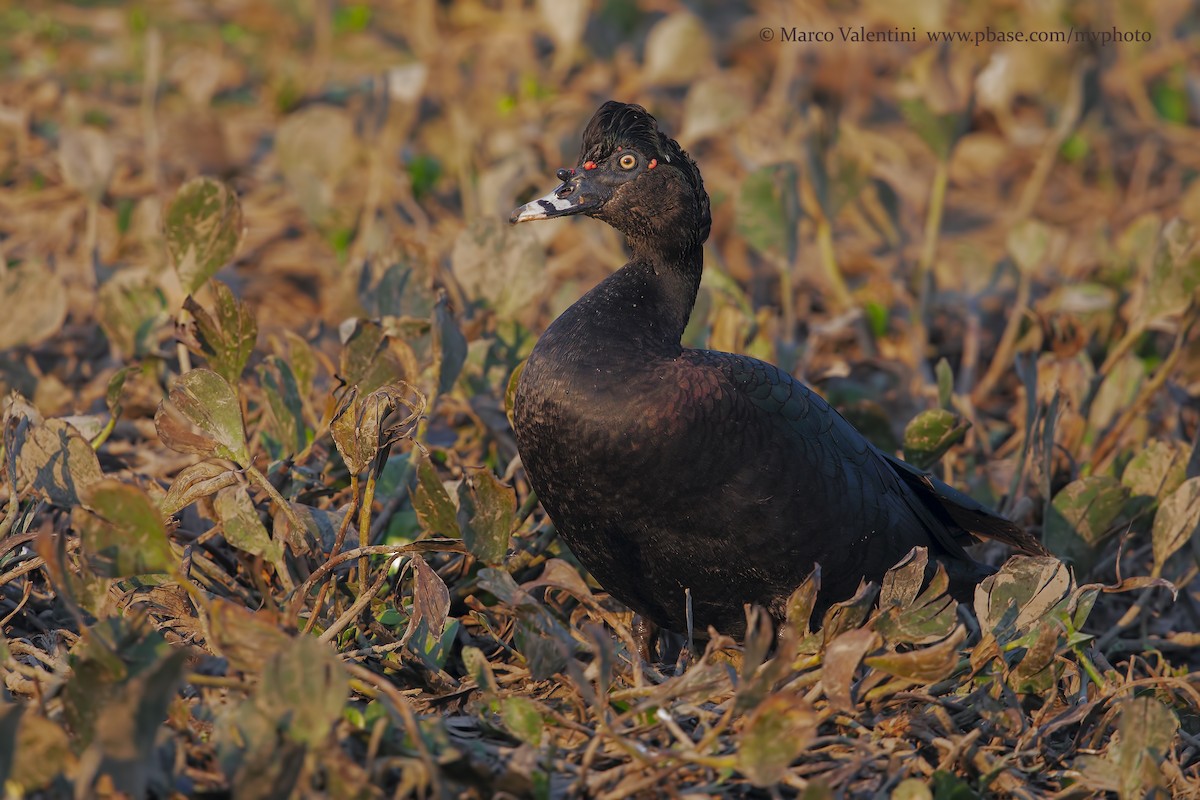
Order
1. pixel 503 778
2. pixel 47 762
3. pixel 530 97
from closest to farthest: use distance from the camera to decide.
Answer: pixel 47 762, pixel 503 778, pixel 530 97

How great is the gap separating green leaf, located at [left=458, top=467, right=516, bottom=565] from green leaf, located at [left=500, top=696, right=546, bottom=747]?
24.7 inches

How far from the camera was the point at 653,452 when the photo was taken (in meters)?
3.26

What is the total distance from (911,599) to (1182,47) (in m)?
5.63

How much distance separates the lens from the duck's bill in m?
3.56

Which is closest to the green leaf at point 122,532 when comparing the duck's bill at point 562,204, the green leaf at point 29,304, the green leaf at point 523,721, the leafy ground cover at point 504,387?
the leafy ground cover at point 504,387

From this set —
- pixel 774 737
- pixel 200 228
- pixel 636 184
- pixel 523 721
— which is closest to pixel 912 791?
pixel 774 737

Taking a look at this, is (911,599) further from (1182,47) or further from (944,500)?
(1182,47)

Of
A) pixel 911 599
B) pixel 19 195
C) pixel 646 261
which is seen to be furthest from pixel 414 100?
pixel 911 599

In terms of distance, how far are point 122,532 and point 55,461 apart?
0.72 meters

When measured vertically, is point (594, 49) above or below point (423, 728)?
above

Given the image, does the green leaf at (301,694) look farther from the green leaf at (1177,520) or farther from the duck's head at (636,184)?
the green leaf at (1177,520)

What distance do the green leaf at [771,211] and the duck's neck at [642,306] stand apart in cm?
140

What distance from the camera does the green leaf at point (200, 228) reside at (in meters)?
3.99

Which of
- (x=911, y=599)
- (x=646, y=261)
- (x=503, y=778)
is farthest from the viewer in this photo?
(x=646, y=261)
